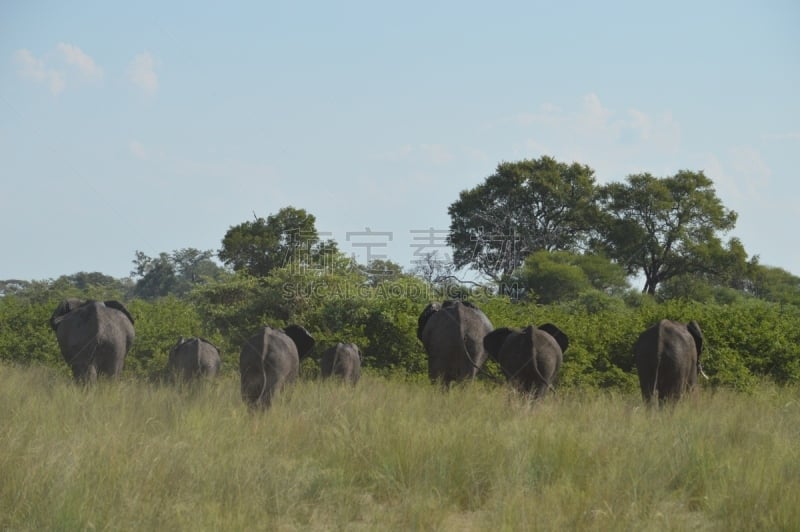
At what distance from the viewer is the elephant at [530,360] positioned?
10.2 meters

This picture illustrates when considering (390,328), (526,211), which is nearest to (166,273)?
(526,211)

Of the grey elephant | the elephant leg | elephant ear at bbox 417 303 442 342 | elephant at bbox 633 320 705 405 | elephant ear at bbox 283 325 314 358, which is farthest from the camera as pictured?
elephant ear at bbox 417 303 442 342

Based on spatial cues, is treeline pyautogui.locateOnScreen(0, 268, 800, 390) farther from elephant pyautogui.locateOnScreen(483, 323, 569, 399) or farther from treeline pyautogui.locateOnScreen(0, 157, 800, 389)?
elephant pyautogui.locateOnScreen(483, 323, 569, 399)

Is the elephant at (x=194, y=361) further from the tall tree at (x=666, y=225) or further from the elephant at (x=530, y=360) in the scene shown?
the tall tree at (x=666, y=225)

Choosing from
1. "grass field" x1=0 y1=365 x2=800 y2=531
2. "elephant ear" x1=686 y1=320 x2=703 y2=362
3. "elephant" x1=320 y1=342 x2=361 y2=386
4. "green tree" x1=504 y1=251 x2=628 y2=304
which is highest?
"green tree" x1=504 y1=251 x2=628 y2=304

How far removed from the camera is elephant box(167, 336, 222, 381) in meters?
12.2

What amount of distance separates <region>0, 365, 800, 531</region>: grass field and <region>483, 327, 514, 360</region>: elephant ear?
98 cm

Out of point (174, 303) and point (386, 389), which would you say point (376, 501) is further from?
point (174, 303)

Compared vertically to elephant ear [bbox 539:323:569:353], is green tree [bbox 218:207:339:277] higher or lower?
higher

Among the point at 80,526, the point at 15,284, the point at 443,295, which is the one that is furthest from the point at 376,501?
the point at 15,284

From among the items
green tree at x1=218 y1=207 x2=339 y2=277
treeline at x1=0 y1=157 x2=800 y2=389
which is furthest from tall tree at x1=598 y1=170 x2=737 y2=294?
green tree at x1=218 y1=207 x2=339 y2=277

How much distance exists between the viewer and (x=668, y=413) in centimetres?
1005

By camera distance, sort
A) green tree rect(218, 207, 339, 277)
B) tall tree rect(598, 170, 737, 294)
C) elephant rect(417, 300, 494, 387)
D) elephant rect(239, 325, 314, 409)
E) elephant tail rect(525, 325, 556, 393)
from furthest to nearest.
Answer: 1. tall tree rect(598, 170, 737, 294)
2. green tree rect(218, 207, 339, 277)
3. elephant rect(417, 300, 494, 387)
4. elephant tail rect(525, 325, 556, 393)
5. elephant rect(239, 325, 314, 409)

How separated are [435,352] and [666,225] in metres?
34.2
